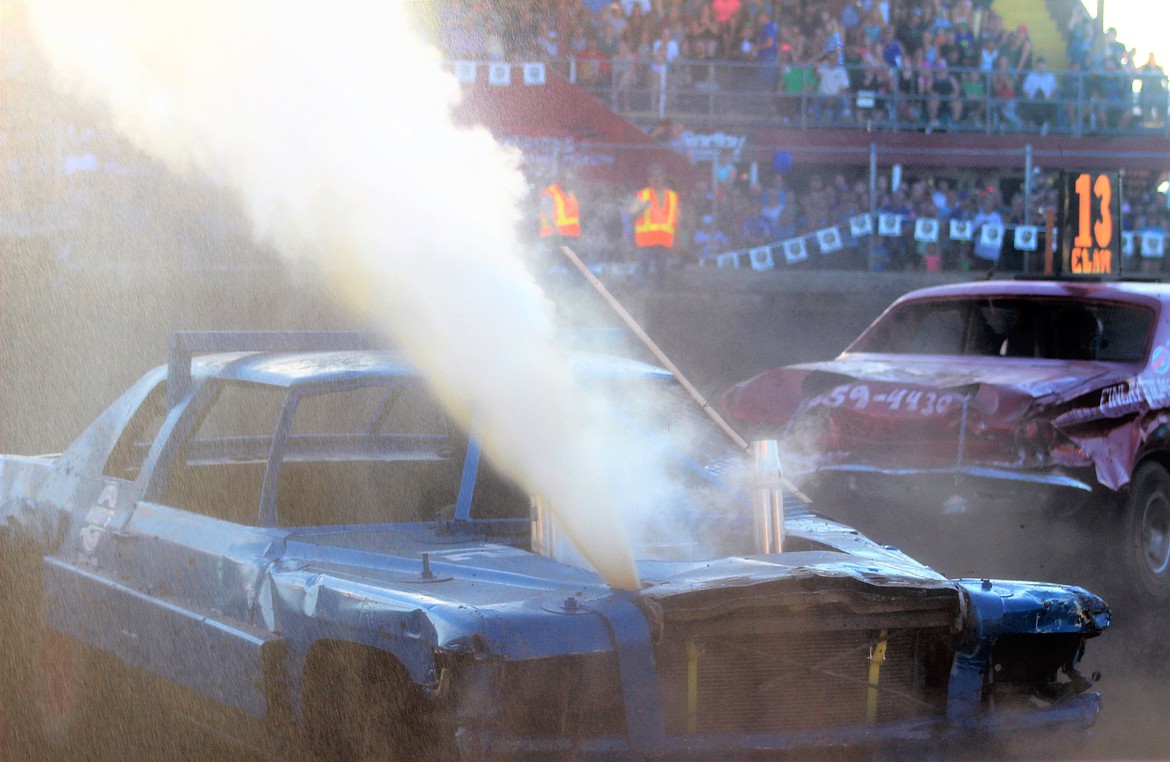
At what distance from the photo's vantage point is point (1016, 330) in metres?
7.14

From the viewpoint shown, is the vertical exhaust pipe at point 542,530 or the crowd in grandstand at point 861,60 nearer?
the vertical exhaust pipe at point 542,530

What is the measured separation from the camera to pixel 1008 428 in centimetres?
598

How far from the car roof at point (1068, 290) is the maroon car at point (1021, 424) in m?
0.01

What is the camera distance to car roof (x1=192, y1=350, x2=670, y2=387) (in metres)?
3.94

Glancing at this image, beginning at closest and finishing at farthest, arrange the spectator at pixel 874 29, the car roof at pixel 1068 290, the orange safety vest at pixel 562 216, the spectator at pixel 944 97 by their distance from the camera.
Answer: the car roof at pixel 1068 290, the orange safety vest at pixel 562 216, the spectator at pixel 944 97, the spectator at pixel 874 29

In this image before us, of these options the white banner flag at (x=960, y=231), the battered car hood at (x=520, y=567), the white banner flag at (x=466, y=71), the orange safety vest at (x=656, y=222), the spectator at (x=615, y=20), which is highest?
the spectator at (x=615, y=20)

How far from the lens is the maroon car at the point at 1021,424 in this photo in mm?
5965

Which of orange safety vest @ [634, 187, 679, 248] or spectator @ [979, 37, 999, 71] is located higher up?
spectator @ [979, 37, 999, 71]

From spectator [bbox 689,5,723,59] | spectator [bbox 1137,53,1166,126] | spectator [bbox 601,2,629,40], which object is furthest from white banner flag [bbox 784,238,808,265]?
spectator [bbox 1137,53,1166,126]

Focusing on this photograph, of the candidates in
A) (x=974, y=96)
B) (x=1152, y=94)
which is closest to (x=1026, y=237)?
(x=974, y=96)

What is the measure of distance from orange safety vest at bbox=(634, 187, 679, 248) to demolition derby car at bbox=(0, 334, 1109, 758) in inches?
432

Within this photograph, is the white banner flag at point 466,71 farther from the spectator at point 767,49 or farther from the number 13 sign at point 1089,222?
the spectator at point 767,49

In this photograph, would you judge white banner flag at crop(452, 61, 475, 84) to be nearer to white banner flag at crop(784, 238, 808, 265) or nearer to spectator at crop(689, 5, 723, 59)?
white banner flag at crop(784, 238, 808, 265)

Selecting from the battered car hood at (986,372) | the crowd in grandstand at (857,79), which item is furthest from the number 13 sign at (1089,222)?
the battered car hood at (986,372)
